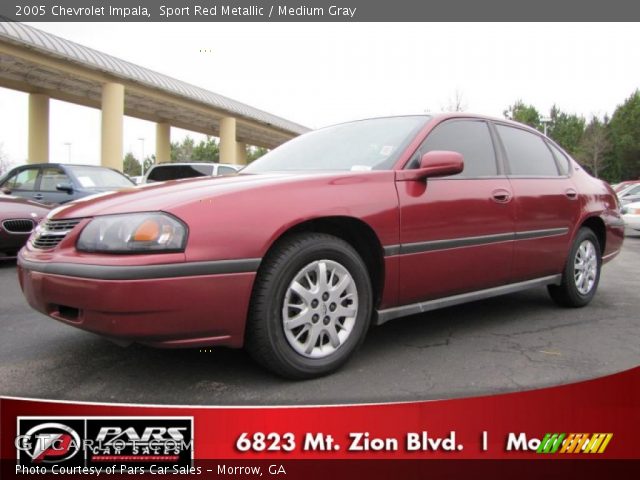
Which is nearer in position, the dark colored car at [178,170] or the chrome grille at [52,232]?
the chrome grille at [52,232]

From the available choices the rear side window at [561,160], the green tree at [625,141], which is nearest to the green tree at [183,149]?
the green tree at [625,141]

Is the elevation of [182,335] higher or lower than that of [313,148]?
lower

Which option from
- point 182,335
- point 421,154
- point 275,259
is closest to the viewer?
point 182,335

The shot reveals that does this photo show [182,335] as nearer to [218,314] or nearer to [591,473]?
[218,314]

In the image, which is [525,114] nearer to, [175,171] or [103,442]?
[175,171]

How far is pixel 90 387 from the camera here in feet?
8.42

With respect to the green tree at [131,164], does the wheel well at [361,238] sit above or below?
below

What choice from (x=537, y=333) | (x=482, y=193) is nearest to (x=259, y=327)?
(x=482, y=193)

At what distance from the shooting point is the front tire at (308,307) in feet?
8.18

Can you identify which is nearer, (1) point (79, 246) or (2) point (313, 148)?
(1) point (79, 246)

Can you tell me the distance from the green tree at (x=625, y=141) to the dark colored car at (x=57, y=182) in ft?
172

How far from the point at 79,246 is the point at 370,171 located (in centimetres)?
152

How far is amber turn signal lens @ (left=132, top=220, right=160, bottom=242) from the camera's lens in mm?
2322

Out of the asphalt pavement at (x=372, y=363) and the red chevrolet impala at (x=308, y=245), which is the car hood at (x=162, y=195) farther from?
the asphalt pavement at (x=372, y=363)
